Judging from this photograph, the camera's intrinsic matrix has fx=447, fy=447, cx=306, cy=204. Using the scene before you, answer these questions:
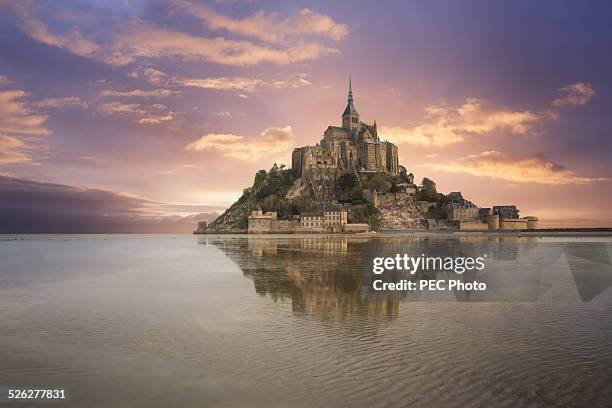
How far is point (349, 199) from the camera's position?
4665 inches

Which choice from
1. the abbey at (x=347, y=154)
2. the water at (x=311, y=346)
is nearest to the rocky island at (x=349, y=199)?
the abbey at (x=347, y=154)

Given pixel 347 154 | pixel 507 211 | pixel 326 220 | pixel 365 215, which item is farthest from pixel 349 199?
pixel 507 211

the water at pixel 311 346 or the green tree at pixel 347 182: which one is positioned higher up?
the green tree at pixel 347 182

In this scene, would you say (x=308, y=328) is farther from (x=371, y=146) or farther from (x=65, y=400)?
(x=371, y=146)

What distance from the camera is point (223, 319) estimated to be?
38.0ft

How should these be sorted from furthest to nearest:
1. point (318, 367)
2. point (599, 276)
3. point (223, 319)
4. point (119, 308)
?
point (599, 276) → point (119, 308) → point (223, 319) → point (318, 367)

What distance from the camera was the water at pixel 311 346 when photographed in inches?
252

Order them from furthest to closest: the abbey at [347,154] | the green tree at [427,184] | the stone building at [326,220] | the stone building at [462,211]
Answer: the green tree at [427,184], the abbey at [347,154], the stone building at [462,211], the stone building at [326,220]

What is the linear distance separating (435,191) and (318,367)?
126 meters

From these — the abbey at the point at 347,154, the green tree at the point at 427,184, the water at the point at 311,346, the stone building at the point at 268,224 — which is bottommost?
the water at the point at 311,346

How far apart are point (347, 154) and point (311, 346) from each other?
124 metres

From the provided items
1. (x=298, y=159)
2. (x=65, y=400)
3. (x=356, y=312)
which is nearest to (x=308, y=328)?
(x=356, y=312)

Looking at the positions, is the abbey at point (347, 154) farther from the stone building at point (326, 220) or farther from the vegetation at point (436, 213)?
the vegetation at point (436, 213)

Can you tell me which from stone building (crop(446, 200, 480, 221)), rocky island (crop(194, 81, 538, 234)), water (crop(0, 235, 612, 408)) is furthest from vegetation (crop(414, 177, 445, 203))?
water (crop(0, 235, 612, 408))
